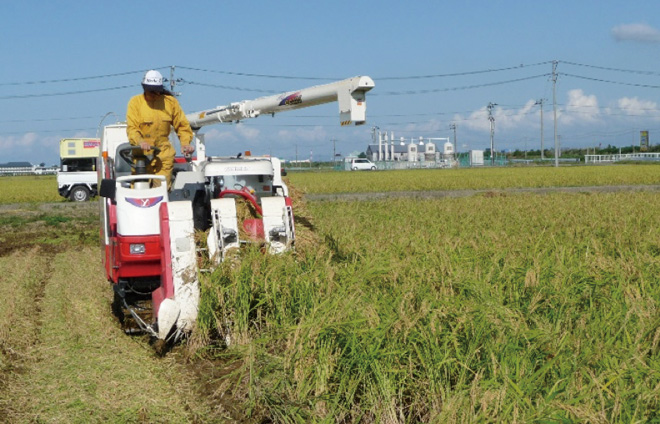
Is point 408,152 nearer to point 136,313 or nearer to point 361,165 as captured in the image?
point 361,165

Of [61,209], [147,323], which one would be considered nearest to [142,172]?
[147,323]

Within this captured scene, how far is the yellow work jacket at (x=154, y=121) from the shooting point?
7725 millimetres

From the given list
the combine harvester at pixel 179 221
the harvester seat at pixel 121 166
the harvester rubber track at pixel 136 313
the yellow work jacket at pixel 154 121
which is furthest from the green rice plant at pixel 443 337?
the harvester seat at pixel 121 166

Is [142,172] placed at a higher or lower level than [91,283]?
higher

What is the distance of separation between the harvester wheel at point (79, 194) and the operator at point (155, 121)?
90.7ft

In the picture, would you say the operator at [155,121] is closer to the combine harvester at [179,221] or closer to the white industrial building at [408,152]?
the combine harvester at [179,221]

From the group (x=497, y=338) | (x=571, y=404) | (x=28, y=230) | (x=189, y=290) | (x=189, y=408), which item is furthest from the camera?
(x=28, y=230)

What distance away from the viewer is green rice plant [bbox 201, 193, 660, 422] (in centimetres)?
396

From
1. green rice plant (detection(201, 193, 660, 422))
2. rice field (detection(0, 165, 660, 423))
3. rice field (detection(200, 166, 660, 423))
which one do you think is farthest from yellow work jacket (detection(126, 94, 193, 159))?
green rice plant (detection(201, 193, 660, 422))

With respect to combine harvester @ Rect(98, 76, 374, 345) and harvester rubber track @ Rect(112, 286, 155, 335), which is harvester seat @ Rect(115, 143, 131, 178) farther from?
harvester rubber track @ Rect(112, 286, 155, 335)

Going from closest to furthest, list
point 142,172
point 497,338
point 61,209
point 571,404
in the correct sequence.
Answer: point 571,404 → point 497,338 → point 142,172 → point 61,209

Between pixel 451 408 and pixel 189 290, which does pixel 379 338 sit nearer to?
pixel 451 408

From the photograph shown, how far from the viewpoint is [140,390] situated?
5273mm

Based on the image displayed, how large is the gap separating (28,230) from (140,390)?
16.3m
